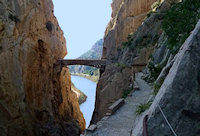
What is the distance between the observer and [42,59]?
969 inches

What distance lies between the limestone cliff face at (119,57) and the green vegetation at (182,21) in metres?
10.6

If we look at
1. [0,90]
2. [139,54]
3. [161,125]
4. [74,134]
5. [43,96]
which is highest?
[139,54]

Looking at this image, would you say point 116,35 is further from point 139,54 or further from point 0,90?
point 0,90

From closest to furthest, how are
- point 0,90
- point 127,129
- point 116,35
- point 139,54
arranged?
point 127,129
point 0,90
point 139,54
point 116,35

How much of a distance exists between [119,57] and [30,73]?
12714 mm

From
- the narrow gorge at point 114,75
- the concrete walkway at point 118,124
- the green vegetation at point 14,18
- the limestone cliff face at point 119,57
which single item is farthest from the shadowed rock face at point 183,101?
the green vegetation at point 14,18

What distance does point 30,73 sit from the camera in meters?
22.1

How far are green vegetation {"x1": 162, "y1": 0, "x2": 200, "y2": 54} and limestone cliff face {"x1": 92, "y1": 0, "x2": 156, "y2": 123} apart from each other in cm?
1056

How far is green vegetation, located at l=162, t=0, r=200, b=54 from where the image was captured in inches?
354

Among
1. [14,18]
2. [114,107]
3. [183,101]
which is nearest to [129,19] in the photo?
[14,18]

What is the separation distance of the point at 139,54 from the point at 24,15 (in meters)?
13.6

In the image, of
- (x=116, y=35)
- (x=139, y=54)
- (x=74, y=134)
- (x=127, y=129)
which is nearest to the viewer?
(x=127, y=129)

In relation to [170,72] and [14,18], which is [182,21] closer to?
[170,72]

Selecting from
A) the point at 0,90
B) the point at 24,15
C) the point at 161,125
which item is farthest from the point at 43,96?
the point at 161,125
